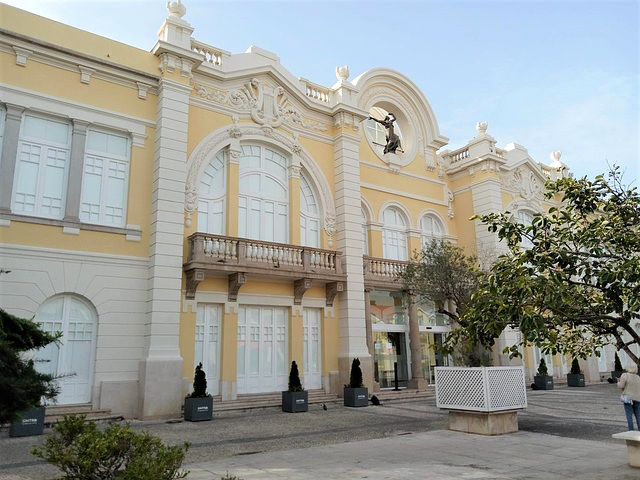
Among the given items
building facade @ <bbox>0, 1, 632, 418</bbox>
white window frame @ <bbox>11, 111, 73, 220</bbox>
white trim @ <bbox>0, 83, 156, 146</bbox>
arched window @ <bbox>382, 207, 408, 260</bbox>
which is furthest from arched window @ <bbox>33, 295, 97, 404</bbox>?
arched window @ <bbox>382, 207, 408, 260</bbox>

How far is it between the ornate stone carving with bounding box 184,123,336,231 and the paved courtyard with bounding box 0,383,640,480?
662 centimetres

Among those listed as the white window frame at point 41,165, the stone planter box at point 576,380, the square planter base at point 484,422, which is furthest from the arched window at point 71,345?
the stone planter box at point 576,380

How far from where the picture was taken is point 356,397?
16250 millimetres

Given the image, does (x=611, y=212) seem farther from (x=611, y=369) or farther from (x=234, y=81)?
(x=611, y=369)

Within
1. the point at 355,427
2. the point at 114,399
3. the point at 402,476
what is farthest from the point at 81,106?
the point at 402,476

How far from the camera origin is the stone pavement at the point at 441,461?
741cm

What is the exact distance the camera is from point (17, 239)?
12.9m

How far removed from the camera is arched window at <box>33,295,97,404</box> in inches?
513

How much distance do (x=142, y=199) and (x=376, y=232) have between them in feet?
31.8

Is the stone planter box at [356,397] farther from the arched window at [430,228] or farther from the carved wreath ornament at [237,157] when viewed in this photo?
the arched window at [430,228]

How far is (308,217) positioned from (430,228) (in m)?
7.21

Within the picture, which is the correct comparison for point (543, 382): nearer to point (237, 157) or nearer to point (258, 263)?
point (258, 263)

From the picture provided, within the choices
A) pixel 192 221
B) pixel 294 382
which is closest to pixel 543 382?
pixel 294 382

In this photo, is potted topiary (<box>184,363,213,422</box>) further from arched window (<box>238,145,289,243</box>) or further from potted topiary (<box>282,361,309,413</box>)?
arched window (<box>238,145,289,243</box>)
